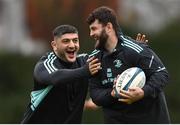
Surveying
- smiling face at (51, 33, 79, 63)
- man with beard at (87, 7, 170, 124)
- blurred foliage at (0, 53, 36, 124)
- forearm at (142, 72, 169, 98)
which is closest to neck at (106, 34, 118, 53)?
man with beard at (87, 7, 170, 124)

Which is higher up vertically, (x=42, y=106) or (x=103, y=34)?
(x=103, y=34)

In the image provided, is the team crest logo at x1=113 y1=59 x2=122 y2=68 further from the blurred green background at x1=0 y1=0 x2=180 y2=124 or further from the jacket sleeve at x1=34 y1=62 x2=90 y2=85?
the blurred green background at x1=0 y1=0 x2=180 y2=124

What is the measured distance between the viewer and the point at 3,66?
2505 centimetres

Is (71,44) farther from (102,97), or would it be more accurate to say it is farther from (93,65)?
(102,97)

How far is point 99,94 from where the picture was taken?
13141mm

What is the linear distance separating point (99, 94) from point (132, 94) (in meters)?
0.62

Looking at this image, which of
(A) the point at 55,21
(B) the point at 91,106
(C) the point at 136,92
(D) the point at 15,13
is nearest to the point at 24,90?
(A) the point at 55,21

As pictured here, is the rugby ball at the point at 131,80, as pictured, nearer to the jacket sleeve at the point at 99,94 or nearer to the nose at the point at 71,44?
the jacket sleeve at the point at 99,94

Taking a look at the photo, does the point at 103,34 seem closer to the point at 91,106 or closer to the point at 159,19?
the point at 91,106

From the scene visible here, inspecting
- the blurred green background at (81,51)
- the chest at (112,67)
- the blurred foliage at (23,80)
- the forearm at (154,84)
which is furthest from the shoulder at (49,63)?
the blurred foliage at (23,80)

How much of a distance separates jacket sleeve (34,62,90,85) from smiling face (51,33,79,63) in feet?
0.91

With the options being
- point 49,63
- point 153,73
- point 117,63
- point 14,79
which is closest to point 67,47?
point 49,63

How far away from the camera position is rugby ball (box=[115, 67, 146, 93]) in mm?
12789

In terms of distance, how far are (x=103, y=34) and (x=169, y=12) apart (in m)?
24.0
